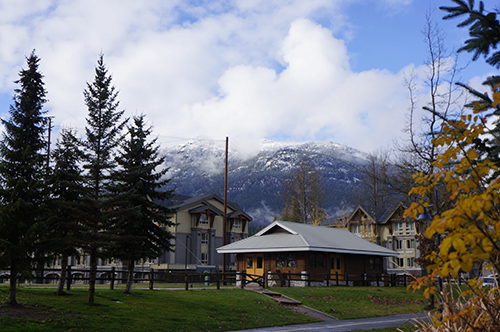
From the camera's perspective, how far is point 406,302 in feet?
106

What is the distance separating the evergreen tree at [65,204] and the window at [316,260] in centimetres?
2147

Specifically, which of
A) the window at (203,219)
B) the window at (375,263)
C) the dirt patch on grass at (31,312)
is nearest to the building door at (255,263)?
the window at (375,263)

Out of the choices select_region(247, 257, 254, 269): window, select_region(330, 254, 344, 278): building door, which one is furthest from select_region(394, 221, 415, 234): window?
select_region(247, 257, 254, 269): window

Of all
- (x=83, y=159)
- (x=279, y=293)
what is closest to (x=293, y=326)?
(x=279, y=293)

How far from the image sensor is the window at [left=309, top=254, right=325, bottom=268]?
39.1m

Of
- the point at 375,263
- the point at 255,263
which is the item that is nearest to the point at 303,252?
the point at 255,263

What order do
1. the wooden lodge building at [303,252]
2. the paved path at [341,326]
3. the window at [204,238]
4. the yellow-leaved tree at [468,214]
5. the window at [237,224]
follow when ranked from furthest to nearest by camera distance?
the window at [237,224], the window at [204,238], the wooden lodge building at [303,252], the paved path at [341,326], the yellow-leaved tree at [468,214]

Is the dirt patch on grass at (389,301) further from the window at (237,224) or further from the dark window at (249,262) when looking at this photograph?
the window at (237,224)

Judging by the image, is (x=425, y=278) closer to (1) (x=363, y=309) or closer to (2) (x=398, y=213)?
(1) (x=363, y=309)

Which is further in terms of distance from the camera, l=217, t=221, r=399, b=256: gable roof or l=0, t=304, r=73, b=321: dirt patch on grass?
l=217, t=221, r=399, b=256: gable roof

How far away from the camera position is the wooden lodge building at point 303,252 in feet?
126

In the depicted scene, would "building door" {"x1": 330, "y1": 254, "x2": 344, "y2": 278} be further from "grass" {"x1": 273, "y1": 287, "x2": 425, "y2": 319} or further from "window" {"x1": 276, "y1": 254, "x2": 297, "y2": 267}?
"grass" {"x1": 273, "y1": 287, "x2": 425, "y2": 319}

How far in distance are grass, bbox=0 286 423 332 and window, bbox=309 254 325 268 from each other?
698 cm

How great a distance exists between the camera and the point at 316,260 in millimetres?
39688
